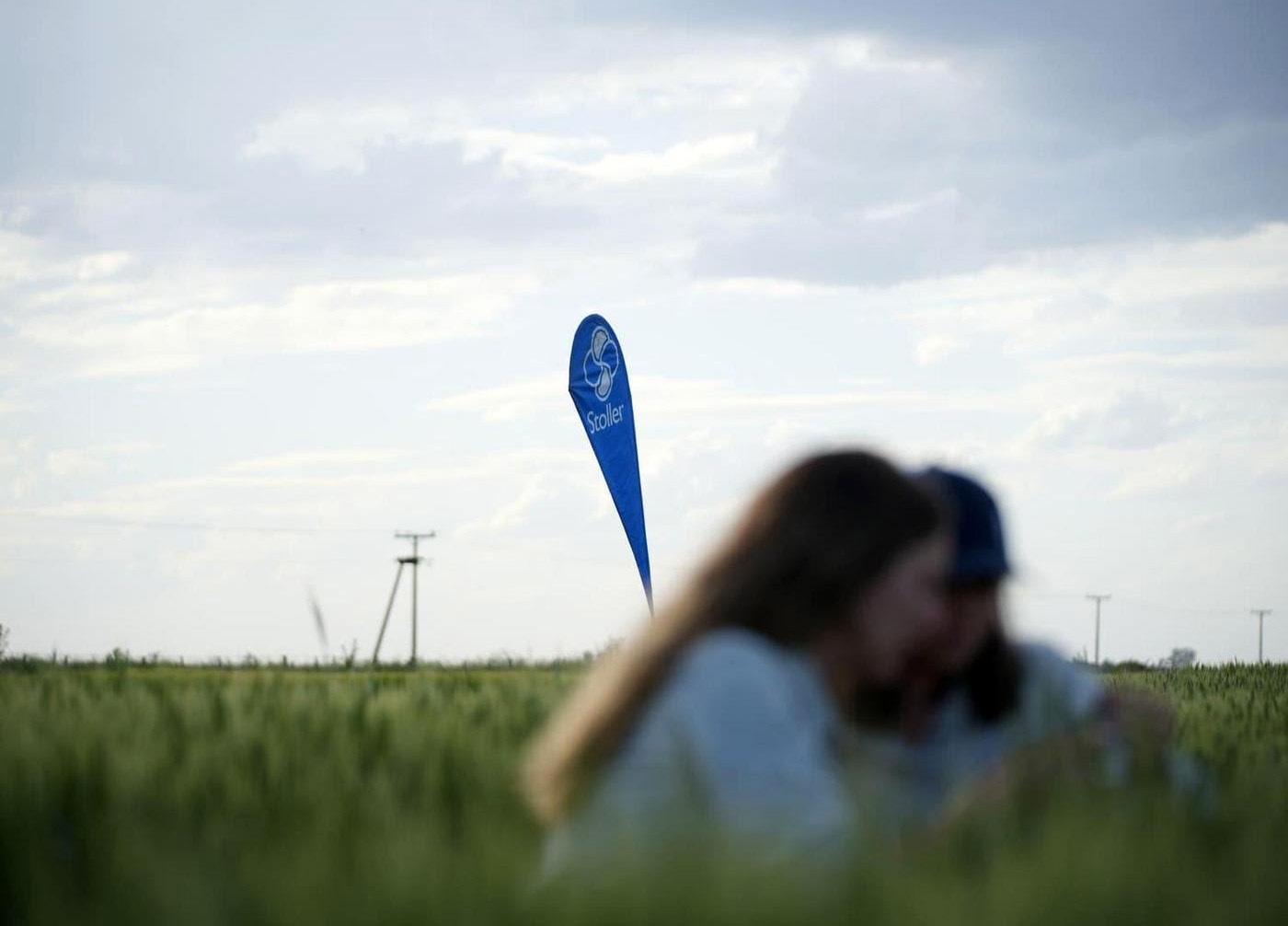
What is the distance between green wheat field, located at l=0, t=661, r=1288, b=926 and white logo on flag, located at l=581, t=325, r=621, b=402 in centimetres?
1676

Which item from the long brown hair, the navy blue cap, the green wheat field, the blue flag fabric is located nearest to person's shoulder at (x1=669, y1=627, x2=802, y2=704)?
the long brown hair

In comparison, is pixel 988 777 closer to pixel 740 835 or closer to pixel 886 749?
pixel 886 749

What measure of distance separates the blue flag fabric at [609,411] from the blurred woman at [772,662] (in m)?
19.0

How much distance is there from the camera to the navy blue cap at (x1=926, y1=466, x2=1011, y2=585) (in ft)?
12.4

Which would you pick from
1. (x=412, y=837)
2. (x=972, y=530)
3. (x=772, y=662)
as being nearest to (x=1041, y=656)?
(x=972, y=530)

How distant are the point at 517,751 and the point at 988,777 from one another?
1.69m

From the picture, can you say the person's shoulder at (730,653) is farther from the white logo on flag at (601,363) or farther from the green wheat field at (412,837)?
the white logo on flag at (601,363)

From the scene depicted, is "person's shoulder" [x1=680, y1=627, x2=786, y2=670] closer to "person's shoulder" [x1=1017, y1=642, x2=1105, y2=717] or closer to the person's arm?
the person's arm

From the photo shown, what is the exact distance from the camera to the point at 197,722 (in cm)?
494

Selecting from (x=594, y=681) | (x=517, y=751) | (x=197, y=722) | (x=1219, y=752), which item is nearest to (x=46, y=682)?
(x=197, y=722)

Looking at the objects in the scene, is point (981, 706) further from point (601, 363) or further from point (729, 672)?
point (601, 363)

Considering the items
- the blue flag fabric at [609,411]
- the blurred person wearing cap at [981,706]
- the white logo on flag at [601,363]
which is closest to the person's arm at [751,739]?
the blurred person wearing cap at [981,706]

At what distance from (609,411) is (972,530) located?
19026 millimetres

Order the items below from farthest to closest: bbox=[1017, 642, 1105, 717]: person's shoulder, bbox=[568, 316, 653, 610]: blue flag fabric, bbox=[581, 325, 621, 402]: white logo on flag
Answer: bbox=[581, 325, 621, 402]: white logo on flag < bbox=[568, 316, 653, 610]: blue flag fabric < bbox=[1017, 642, 1105, 717]: person's shoulder
